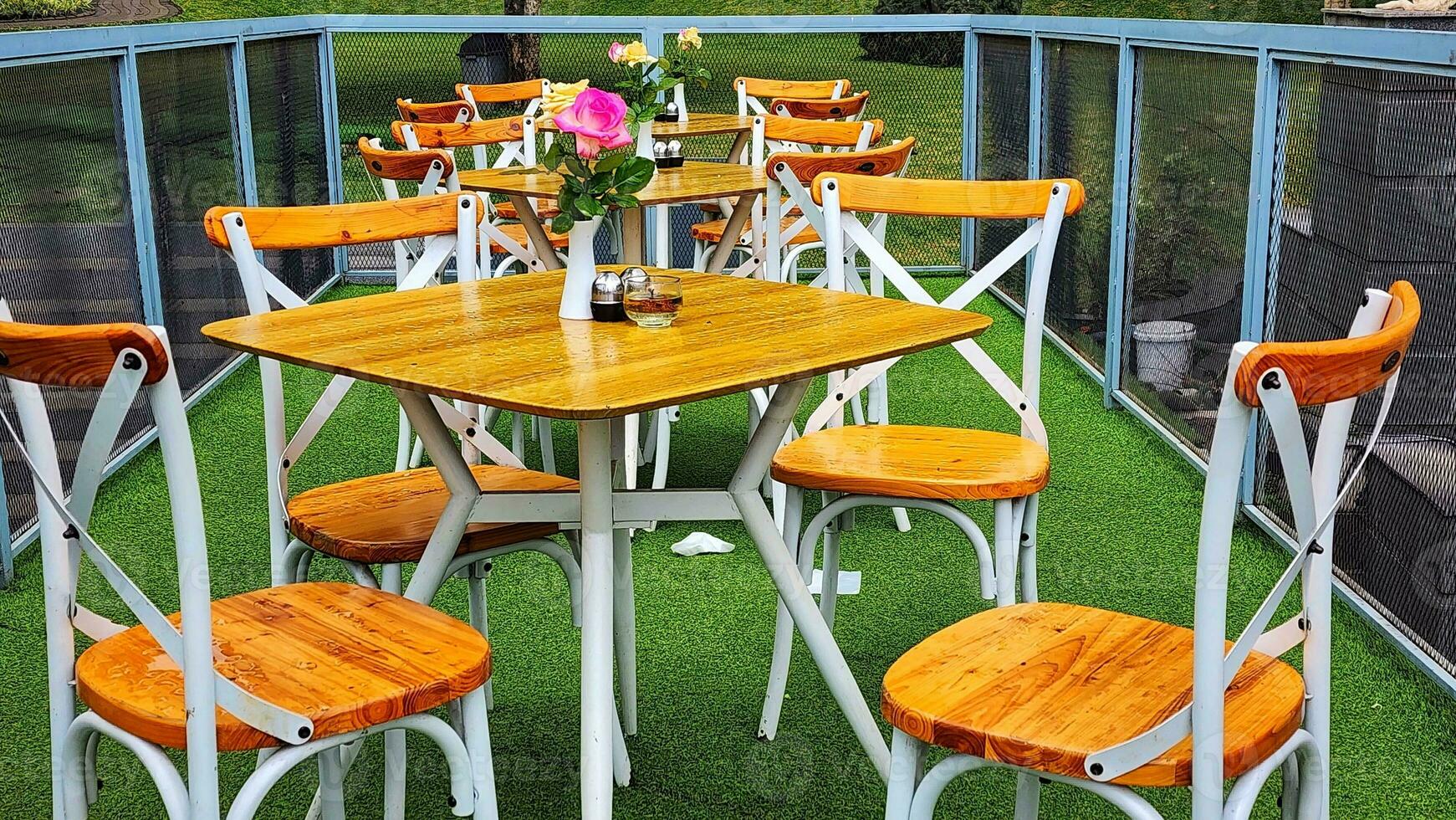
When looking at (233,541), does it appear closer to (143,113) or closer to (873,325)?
(143,113)

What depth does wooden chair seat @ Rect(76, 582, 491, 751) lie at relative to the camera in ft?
5.60

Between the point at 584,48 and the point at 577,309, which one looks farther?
the point at 584,48

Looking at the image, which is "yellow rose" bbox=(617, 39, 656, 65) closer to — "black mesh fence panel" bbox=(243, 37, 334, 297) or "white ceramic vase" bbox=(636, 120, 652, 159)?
"white ceramic vase" bbox=(636, 120, 652, 159)

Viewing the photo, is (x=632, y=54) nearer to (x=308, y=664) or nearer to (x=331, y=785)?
(x=331, y=785)

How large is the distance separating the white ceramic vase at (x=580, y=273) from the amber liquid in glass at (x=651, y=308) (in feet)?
0.29

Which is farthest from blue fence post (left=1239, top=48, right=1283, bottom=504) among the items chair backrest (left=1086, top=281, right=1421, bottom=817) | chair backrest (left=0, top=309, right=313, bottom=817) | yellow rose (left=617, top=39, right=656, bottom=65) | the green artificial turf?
chair backrest (left=0, top=309, right=313, bottom=817)

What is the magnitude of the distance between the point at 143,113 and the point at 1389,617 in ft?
13.0

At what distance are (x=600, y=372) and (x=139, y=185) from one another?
135 inches

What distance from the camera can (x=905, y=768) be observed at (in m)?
1.76

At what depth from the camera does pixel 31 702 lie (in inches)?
118

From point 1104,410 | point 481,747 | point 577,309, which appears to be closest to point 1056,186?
point 577,309

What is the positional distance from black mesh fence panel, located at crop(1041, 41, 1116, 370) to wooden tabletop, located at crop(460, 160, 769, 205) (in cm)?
159

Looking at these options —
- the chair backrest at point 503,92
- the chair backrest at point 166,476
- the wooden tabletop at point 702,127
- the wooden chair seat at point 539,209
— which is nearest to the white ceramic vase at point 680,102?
the wooden tabletop at point 702,127

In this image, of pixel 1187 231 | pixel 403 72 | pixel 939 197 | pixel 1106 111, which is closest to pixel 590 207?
A: pixel 939 197
